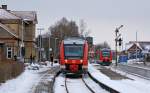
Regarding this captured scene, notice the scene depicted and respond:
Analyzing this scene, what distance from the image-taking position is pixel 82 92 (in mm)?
30844

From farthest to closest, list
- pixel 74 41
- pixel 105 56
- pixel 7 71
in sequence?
pixel 105 56, pixel 74 41, pixel 7 71

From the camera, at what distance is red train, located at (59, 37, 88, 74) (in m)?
46.0

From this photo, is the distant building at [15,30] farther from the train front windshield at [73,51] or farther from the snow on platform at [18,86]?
the snow on platform at [18,86]

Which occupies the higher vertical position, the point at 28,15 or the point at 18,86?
the point at 28,15

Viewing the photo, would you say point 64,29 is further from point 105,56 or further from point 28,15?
point 105,56

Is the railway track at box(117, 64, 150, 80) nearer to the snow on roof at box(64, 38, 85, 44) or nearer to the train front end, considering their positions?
the snow on roof at box(64, 38, 85, 44)

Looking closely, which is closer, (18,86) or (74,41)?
(18,86)

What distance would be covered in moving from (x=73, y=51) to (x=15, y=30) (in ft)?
155

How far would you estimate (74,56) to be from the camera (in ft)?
152

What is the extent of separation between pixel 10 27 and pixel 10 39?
32.8 ft

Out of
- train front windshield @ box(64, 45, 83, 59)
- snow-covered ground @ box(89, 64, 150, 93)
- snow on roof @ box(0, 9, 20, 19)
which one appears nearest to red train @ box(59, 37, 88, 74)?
train front windshield @ box(64, 45, 83, 59)

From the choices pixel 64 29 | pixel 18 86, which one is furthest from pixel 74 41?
pixel 64 29

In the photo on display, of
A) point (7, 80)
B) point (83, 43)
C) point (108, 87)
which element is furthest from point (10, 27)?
point (108, 87)

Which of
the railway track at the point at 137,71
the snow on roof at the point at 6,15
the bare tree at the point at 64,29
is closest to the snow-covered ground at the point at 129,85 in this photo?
the railway track at the point at 137,71
